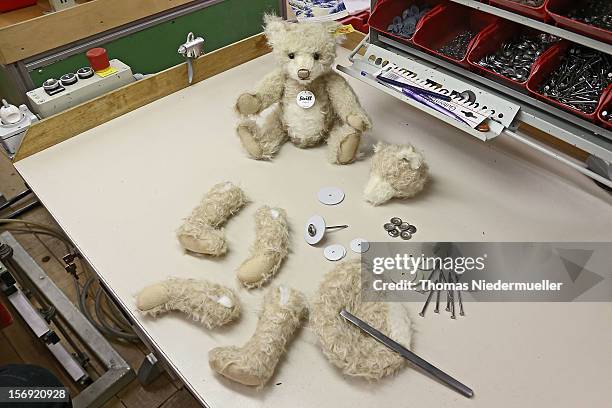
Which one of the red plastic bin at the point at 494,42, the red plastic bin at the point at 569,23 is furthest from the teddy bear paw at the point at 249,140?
the red plastic bin at the point at 569,23

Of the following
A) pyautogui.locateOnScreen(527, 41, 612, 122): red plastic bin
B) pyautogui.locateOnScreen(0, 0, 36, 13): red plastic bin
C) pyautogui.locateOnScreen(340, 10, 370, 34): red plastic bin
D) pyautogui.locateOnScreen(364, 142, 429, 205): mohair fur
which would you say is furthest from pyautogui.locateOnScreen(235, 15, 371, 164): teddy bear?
pyautogui.locateOnScreen(0, 0, 36, 13): red plastic bin

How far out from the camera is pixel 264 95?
1062 millimetres

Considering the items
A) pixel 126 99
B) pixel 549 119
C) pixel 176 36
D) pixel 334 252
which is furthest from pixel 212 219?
pixel 176 36

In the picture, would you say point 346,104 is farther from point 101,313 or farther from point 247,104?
point 101,313

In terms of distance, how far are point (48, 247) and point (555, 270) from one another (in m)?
1.46

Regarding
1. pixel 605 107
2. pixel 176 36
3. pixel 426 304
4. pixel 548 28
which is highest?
pixel 548 28

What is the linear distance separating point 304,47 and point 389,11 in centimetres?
27

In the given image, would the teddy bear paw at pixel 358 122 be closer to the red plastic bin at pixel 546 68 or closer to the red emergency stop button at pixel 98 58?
the red plastic bin at pixel 546 68

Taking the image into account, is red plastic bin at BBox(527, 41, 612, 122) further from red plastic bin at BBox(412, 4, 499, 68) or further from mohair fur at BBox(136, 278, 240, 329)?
mohair fur at BBox(136, 278, 240, 329)

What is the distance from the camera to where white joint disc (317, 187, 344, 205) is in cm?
98

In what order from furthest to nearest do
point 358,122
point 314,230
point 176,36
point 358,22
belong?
point 358,22 < point 176,36 < point 358,122 < point 314,230

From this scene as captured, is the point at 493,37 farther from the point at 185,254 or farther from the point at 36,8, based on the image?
the point at 36,8

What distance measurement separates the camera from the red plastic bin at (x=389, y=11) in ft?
3.56

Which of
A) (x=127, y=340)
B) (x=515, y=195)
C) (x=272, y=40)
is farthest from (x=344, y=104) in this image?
(x=127, y=340)
